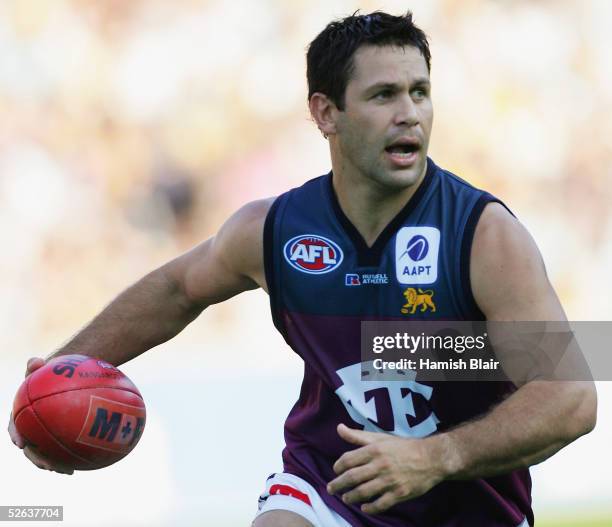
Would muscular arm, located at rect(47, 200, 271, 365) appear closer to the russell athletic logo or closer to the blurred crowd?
the russell athletic logo

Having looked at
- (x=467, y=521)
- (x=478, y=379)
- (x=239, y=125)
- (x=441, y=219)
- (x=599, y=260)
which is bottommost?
(x=467, y=521)

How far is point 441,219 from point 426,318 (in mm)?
387

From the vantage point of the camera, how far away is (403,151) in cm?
466

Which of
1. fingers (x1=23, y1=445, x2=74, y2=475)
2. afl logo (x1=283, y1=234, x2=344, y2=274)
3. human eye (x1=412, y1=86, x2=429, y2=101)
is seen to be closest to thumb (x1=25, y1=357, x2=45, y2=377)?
fingers (x1=23, y1=445, x2=74, y2=475)

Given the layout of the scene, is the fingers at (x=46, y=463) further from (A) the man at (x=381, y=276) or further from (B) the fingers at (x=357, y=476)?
(B) the fingers at (x=357, y=476)

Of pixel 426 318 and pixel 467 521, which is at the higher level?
pixel 426 318

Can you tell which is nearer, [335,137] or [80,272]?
[335,137]

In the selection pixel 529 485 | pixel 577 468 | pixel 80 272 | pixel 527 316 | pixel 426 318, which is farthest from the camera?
pixel 80 272

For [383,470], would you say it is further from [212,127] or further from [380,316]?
[212,127]

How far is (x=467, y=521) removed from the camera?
464 cm

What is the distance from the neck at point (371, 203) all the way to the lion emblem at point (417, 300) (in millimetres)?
294

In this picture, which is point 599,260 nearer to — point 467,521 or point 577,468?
point 577,468

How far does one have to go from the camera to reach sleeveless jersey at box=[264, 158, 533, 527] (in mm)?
4527

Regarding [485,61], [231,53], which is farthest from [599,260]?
[231,53]
